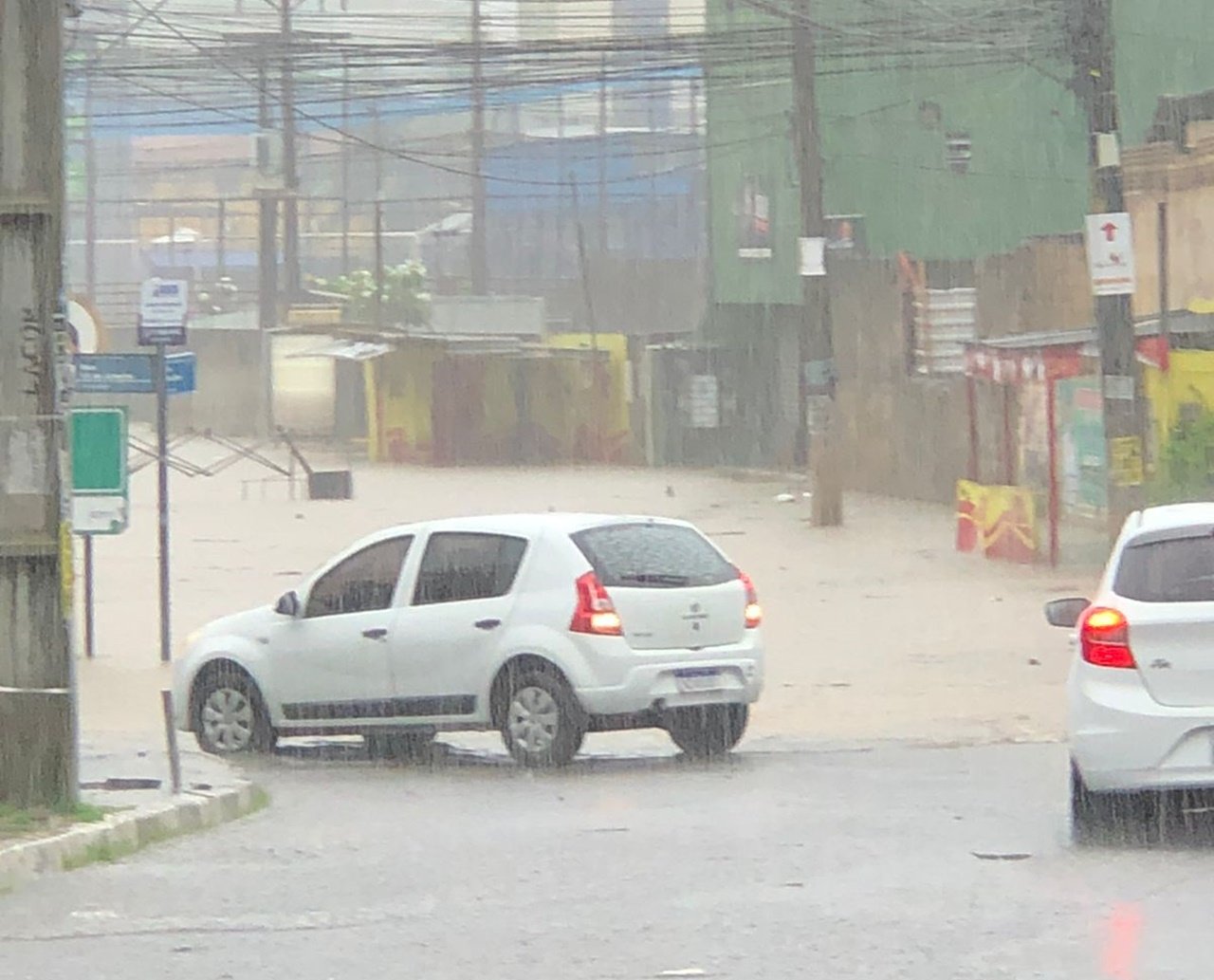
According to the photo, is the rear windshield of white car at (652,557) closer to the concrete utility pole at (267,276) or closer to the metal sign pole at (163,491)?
the metal sign pole at (163,491)

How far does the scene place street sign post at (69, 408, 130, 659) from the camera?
1881 cm

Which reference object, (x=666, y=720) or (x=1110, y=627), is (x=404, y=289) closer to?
(x=666, y=720)

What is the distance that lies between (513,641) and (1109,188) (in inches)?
371

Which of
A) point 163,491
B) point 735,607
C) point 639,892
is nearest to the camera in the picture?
point 639,892

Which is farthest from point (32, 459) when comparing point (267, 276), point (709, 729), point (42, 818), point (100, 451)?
point (267, 276)

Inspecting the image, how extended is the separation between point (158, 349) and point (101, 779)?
819cm

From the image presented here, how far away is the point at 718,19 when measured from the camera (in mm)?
49344

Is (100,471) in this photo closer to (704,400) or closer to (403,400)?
(704,400)

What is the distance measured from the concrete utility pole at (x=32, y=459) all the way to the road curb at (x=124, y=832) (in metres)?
0.34

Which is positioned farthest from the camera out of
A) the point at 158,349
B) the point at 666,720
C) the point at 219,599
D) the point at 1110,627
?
the point at 219,599

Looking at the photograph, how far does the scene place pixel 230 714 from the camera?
51.5ft

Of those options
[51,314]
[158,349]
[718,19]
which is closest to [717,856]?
[51,314]

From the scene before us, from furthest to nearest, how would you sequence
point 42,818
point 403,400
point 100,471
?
point 403,400
point 100,471
point 42,818

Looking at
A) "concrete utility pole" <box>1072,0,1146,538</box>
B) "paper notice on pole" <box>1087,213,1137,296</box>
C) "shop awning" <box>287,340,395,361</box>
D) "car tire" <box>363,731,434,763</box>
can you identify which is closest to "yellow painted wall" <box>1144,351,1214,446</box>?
"concrete utility pole" <box>1072,0,1146,538</box>
